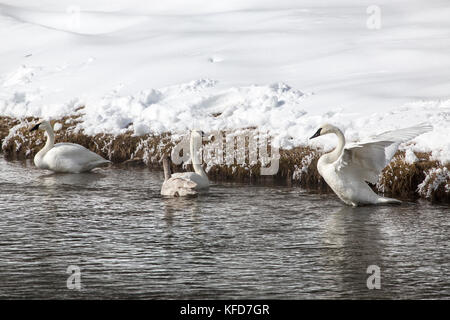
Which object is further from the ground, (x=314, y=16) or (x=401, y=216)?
(x=314, y=16)

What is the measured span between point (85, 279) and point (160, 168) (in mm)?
11032

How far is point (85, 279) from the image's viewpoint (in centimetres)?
998

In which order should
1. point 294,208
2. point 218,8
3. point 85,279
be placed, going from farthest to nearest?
1. point 218,8
2. point 294,208
3. point 85,279

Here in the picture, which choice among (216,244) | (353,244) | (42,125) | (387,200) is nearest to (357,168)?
(387,200)

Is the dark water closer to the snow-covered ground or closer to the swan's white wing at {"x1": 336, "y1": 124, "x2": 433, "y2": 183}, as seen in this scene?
the swan's white wing at {"x1": 336, "y1": 124, "x2": 433, "y2": 183}

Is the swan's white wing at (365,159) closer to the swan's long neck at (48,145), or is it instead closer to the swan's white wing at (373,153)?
the swan's white wing at (373,153)

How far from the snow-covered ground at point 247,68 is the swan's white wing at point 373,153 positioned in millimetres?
2004

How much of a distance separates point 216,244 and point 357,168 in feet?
15.6

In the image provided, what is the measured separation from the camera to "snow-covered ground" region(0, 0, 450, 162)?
22312mm

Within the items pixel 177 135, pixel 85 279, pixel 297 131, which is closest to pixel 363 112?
pixel 297 131

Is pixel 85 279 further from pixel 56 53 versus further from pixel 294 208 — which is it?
pixel 56 53

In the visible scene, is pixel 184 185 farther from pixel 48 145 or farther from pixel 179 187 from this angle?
pixel 48 145

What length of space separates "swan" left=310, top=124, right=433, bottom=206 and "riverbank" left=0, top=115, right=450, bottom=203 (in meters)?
1.22

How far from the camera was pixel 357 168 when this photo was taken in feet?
51.5
